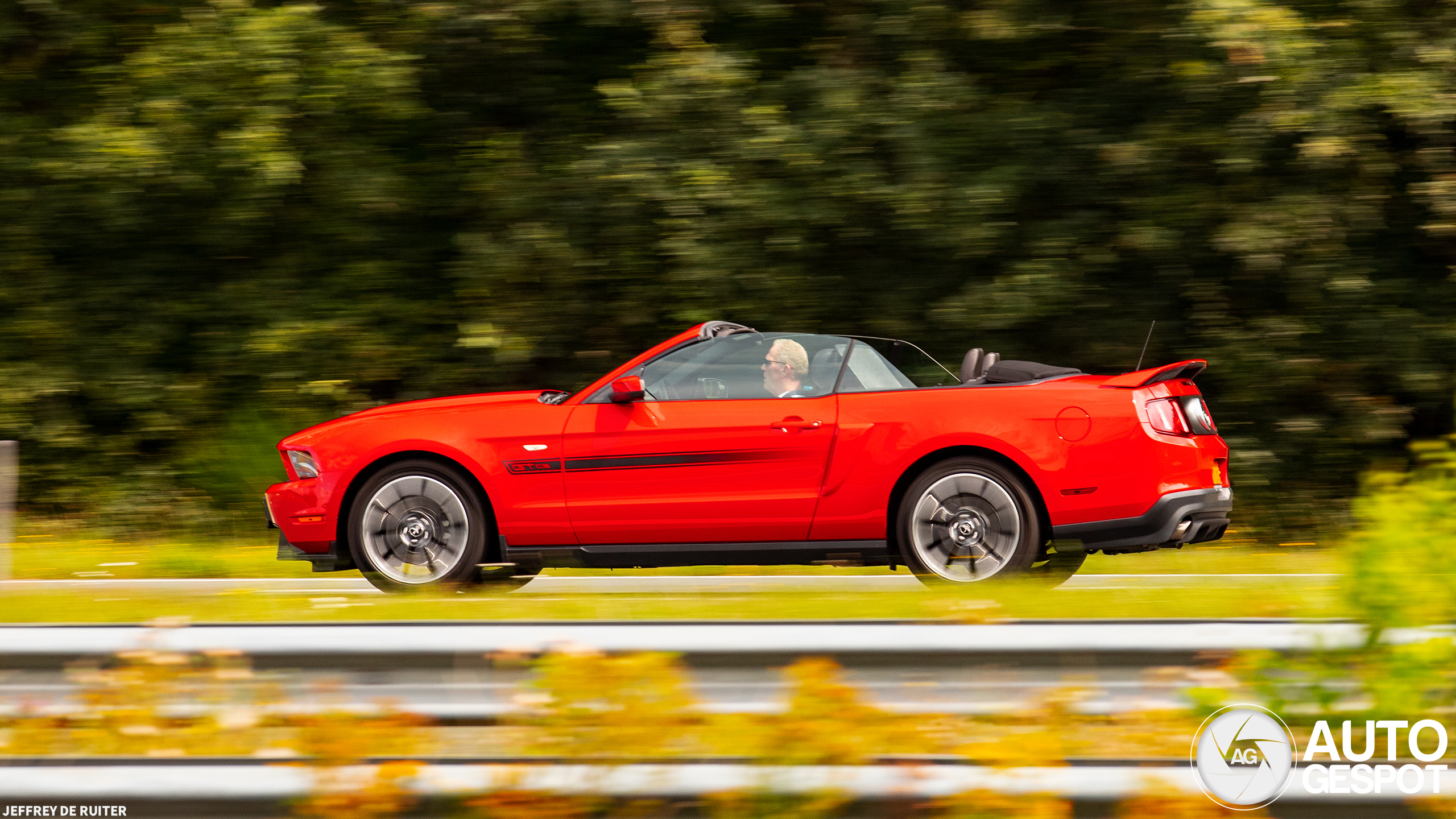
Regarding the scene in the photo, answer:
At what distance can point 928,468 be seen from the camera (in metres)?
5.99

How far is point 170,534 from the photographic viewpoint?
10672 millimetres

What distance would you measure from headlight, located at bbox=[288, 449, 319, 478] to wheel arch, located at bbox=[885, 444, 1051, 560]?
265 cm

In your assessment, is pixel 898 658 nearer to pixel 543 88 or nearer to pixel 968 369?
pixel 968 369

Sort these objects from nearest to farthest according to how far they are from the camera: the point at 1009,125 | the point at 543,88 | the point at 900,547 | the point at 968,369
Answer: the point at 900,547, the point at 968,369, the point at 1009,125, the point at 543,88

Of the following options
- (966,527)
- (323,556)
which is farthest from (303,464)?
(966,527)

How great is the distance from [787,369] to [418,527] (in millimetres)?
1845

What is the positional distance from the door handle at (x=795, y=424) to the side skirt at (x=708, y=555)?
1.65 feet

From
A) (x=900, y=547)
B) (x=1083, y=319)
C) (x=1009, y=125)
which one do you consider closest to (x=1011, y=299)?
(x=1083, y=319)

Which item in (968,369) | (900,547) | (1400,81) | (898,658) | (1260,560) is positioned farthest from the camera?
(1400,81)

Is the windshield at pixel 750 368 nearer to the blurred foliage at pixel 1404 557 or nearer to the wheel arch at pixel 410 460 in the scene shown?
the wheel arch at pixel 410 460

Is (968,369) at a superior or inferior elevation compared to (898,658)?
superior

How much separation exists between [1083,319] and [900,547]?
511 cm

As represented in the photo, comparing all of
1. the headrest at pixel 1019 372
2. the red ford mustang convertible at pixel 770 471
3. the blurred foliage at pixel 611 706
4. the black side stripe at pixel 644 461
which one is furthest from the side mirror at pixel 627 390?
the blurred foliage at pixel 611 706

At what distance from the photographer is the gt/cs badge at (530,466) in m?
6.20
